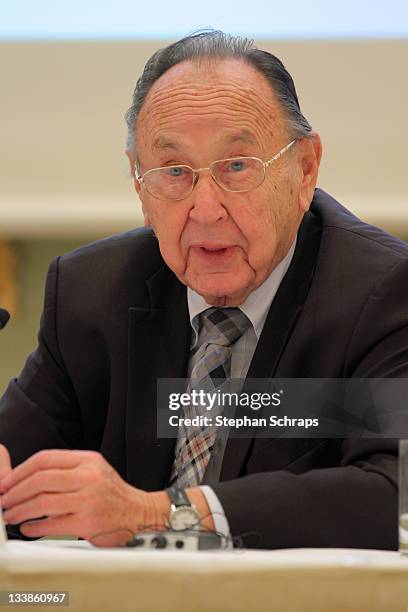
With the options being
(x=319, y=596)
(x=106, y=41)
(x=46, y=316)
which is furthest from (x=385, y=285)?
(x=106, y=41)

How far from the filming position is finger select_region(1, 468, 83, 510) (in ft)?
4.38

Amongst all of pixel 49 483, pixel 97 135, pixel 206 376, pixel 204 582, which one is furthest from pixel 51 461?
pixel 97 135

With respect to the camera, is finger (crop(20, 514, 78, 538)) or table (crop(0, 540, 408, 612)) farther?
finger (crop(20, 514, 78, 538))

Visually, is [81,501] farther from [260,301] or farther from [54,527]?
[260,301]

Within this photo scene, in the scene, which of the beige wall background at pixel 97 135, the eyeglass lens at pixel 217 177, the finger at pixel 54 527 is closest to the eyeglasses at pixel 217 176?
the eyeglass lens at pixel 217 177

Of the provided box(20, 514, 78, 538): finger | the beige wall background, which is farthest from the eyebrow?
the beige wall background

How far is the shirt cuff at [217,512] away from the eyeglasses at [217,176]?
583mm

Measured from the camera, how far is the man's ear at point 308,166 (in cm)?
192

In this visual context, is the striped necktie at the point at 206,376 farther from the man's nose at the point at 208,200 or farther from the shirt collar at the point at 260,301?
the man's nose at the point at 208,200

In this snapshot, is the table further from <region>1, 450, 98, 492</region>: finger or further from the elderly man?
the elderly man

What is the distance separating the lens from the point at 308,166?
1952mm

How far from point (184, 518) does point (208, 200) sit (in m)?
0.61

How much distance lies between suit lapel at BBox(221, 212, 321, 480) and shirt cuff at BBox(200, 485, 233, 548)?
33 centimetres

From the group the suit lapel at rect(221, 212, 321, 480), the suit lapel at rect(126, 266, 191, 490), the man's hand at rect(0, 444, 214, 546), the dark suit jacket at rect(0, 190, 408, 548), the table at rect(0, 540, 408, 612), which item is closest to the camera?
the table at rect(0, 540, 408, 612)
